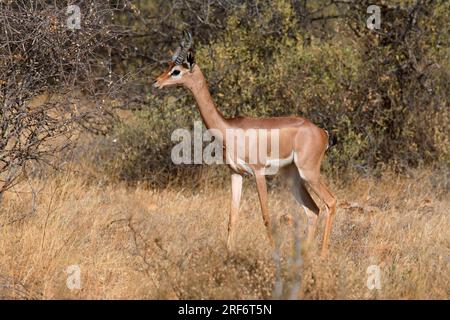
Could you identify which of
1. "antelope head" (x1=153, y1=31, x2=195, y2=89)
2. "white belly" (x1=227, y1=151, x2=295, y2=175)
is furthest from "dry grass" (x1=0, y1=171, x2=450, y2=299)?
"antelope head" (x1=153, y1=31, x2=195, y2=89)

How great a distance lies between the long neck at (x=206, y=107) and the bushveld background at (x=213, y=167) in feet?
2.58

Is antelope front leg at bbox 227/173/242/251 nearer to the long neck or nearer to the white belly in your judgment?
the white belly

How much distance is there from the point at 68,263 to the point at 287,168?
8.36 feet

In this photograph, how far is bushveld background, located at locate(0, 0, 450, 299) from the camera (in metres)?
6.57

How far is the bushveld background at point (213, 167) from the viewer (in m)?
6.57

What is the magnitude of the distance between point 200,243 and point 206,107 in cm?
159

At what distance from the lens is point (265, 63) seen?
11398 millimetres

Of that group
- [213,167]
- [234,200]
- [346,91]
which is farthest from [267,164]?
[346,91]

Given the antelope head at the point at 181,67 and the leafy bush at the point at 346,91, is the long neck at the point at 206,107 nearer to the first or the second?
the antelope head at the point at 181,67

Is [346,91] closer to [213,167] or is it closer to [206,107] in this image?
[213,167]

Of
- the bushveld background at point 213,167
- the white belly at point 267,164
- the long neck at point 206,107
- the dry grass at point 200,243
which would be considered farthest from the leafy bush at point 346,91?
the white belly at point 267,164

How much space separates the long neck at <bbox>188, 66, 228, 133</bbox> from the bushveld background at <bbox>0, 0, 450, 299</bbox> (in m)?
0.79

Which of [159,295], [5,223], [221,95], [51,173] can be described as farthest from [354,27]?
[159,295]
